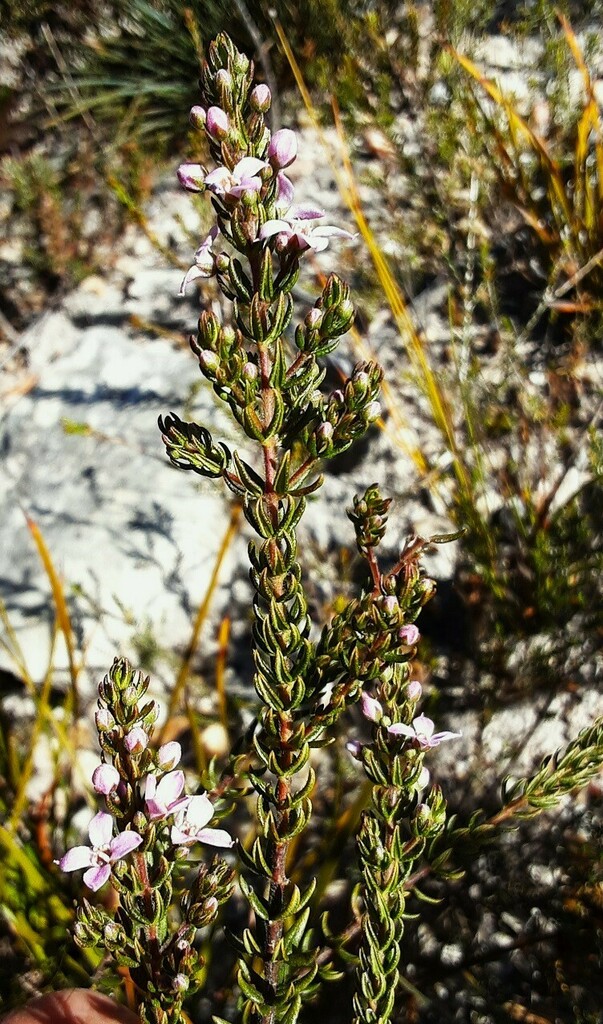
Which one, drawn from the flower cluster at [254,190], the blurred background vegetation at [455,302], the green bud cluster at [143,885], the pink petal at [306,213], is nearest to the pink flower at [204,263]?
the flower cluster at [254,190]

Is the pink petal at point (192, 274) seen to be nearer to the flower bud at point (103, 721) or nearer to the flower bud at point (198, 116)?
the flower bud at point (198, 116)

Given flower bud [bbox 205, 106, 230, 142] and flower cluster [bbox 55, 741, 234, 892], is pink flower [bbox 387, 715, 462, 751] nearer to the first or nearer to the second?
flower cluster [bbox 55, 741, 234, 892]

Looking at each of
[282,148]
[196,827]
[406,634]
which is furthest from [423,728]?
[282,148]

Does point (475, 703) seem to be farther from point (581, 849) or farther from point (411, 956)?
point (411, 956)

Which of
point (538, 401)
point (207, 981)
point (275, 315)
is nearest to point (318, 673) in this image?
point (275, 315)

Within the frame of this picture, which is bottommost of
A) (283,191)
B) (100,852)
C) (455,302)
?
(100,852)

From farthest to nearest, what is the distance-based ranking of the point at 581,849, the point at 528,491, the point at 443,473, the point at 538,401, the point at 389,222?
1. the point at 389,222
2. the point at 538,401
3. the point at 443,473
4. the point at 528,491
5. the point at 581,849

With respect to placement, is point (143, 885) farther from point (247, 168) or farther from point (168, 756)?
point (247, 168)
